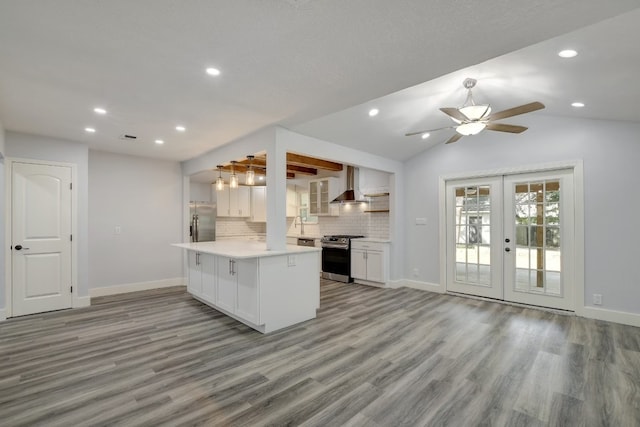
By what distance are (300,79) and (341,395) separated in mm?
2604

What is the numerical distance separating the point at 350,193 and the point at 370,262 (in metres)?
1.59

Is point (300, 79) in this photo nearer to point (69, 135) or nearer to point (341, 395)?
point (341, 395)

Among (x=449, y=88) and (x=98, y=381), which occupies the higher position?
(x=449, y=88)

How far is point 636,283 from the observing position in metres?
3.86

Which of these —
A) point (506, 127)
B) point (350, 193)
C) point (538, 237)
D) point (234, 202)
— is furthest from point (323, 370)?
point (234, 202)

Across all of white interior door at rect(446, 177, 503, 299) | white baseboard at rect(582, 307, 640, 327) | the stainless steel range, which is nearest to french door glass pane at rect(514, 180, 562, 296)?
white interior door at rect(446, 177, 503, 299)

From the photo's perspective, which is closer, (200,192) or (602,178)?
(602,178)

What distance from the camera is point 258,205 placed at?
766cm

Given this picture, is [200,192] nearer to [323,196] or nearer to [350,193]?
[323,196]

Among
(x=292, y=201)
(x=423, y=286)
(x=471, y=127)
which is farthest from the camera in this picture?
(x=292, y=201)

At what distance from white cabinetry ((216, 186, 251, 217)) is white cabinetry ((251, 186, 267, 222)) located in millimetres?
100

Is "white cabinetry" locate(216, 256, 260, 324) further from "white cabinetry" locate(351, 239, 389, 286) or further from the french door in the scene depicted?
the french door

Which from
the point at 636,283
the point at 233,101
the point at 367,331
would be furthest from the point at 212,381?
the point at 636,283

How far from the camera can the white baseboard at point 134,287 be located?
5.22 m
